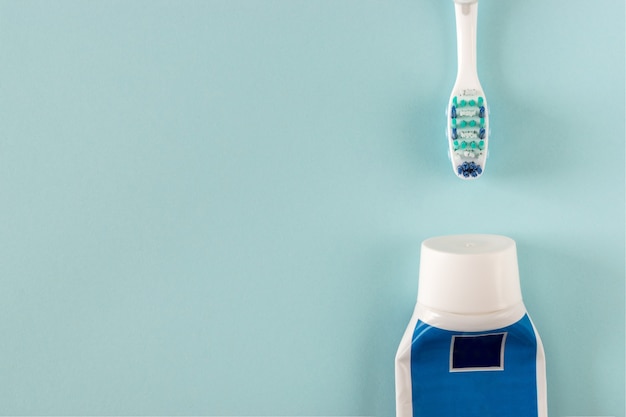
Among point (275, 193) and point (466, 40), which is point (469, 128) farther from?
point (275, 193)

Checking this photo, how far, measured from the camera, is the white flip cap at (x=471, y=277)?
2.23 feet

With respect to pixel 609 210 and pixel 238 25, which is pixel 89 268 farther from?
pixel 609 210

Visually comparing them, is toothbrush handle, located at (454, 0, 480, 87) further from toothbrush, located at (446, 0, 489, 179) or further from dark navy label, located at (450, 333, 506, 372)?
dark navy label, located at (450, 333, 506, 372)

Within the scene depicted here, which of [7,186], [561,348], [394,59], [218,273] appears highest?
[394,59]

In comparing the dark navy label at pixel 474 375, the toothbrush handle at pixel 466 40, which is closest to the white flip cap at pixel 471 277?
the dark navy label at pixel 474 375

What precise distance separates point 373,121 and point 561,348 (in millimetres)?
374

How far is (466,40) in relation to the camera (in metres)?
0.71

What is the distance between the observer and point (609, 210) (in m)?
0.74

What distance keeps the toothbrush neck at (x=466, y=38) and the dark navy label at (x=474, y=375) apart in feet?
0.99

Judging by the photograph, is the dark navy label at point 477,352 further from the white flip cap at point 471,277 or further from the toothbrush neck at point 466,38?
the toothbrush neck at point 466,38

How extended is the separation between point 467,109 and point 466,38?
0.08 m

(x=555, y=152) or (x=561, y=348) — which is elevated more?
(x=555, y=152)

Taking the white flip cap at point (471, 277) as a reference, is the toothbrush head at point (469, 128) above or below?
above

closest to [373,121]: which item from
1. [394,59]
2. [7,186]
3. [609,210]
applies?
[394,59]
